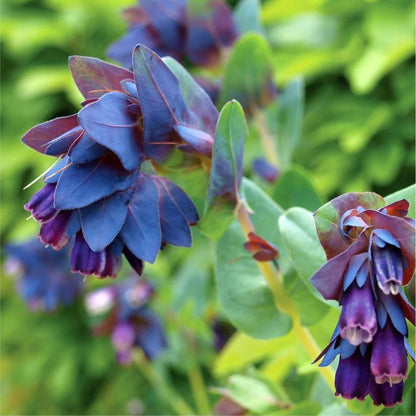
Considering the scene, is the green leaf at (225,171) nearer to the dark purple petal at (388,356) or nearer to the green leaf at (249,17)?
the dark purple petal at (388,356)

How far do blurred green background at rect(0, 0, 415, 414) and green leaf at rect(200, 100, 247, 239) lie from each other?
0.46 feet

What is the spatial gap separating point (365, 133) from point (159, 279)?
48 centimetres

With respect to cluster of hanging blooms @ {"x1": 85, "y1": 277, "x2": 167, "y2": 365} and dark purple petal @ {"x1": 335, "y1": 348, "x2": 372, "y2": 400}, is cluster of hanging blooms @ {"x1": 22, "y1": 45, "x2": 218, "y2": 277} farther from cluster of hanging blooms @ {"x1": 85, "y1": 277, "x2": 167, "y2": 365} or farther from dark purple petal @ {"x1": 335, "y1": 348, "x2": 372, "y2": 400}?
cluster of hanging blooms @ {"x1": 85, "y1": 277, "x2": 167, "y2": 365}

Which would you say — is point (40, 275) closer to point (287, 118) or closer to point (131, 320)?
point (131, 320)

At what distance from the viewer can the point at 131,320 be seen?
1.15 metres

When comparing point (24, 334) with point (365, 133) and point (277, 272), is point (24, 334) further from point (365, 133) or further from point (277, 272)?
point (277, 272)

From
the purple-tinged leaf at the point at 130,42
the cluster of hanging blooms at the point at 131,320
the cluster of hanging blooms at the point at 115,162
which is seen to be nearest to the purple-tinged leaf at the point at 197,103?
the cluster of hanging blooms at the point at 115,162

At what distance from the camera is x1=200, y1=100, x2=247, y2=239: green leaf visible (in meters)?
0.47

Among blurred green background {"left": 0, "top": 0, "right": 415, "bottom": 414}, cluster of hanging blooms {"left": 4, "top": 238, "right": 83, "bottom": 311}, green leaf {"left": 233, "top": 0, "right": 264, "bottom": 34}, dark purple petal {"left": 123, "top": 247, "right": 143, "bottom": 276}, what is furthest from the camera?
cluster of hanging blooms {"left": 4, "top": 238, "right": 83, "bottom": 311}

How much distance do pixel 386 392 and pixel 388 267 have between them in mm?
83

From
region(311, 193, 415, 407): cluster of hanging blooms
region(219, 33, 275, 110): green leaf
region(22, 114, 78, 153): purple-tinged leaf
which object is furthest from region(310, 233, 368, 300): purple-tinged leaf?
region(219, 33, 275, 110): green leaf

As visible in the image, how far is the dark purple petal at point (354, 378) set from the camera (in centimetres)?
38

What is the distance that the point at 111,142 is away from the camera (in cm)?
42

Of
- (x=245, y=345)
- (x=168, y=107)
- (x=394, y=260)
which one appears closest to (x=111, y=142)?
(x=168, y=107)
